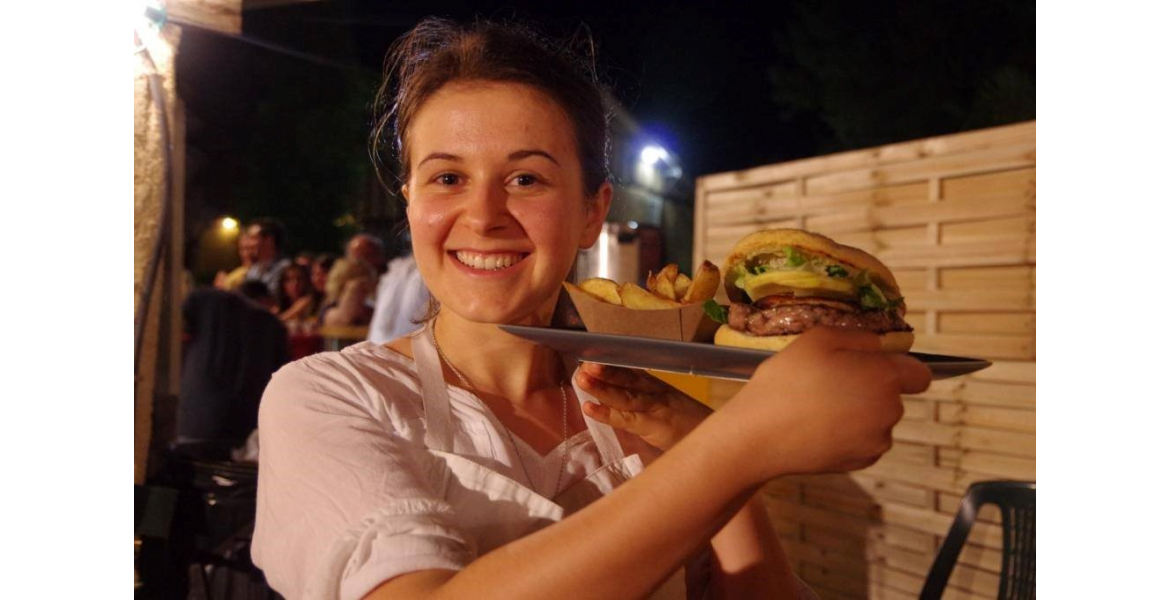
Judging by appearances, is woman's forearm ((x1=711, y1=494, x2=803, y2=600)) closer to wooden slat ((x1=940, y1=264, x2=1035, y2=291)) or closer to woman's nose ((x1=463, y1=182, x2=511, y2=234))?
woman's nose ((x1=463, y1=182, x2=511, y2=234))

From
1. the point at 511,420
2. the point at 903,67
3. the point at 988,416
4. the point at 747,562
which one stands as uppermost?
the point at 903,67

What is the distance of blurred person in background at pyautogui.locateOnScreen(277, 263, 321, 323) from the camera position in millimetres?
4965

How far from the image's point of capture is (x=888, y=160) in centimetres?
222

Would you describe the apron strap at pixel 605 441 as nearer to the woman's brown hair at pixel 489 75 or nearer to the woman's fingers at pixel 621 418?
the woman's fingers at pixel 621 418

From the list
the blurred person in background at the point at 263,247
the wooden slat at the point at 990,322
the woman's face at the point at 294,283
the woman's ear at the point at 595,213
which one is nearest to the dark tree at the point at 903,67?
the wooden slat at the point at 990,322

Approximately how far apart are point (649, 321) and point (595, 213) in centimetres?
36

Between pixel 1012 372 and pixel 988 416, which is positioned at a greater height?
pixel 1012 372

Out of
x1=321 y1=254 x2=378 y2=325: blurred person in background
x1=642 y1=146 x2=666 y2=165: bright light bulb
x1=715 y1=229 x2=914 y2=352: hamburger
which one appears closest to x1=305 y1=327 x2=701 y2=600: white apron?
x1=715 y1=229 x2=914 y2=352: hamburger

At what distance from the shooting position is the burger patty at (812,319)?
1.08 m

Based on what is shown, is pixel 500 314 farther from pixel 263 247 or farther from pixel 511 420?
pixel 263 247

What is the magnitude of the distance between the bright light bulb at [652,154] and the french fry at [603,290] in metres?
0.78

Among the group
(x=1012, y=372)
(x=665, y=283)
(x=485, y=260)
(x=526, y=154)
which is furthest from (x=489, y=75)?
(x=1012, y=372)

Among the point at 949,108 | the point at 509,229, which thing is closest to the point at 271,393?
the point at 509,229

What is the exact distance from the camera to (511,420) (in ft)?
4.35
